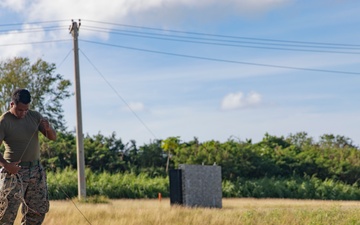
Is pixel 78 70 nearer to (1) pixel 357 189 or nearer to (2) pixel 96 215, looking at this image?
(2) pixel 96 215

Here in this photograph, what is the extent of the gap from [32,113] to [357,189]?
32.0m

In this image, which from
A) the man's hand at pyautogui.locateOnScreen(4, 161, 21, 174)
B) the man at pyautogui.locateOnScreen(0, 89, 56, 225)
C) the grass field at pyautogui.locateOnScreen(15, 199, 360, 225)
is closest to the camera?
the man's hand at pyautogui.locateOnScreen(4, 161, 21, 174)

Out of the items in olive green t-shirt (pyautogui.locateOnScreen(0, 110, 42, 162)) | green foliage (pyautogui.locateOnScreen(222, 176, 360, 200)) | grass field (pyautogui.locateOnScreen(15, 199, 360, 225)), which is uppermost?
olive green t-shirt (pyautogui.locateOnScreen(0, 110, 42, 162))

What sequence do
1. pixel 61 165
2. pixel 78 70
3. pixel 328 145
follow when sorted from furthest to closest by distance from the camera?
pixel 328 145 → pixel 61 165 → pixel 78 70

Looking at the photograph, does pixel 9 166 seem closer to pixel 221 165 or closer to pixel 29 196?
pixel 29 196

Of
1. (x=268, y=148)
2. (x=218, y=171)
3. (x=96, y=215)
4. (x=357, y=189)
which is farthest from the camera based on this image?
(x=268, y=148)

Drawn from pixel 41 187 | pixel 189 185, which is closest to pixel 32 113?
pixel 41 187

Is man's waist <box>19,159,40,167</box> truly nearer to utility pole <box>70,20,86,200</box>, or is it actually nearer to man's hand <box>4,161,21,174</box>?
man's hand <box>4,161,21,174</box>

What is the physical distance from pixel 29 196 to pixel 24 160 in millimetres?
503

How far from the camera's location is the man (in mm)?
9594

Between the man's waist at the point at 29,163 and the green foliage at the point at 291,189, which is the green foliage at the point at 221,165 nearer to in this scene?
the green foliage at the point at 291,189

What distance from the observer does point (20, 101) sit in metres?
9.46

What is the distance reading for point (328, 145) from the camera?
169 ft

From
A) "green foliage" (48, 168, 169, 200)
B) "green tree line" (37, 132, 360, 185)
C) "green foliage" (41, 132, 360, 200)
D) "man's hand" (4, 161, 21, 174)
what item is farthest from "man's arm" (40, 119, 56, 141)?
"green tree line" (37, 132, 360, 185)
